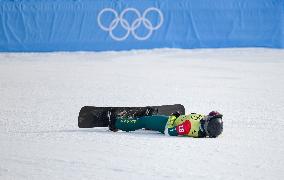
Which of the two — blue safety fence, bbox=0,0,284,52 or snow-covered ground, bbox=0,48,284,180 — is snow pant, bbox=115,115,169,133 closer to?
snow-covered ground, bbox=0,48,284,180

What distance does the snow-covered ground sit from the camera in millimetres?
6422

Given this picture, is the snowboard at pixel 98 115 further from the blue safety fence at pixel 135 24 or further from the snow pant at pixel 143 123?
the blue safety fence at pixel 135 24

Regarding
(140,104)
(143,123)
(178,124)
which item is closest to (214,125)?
(178,124)

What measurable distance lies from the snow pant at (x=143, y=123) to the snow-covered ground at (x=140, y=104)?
10cm

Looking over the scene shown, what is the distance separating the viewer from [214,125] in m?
7.31

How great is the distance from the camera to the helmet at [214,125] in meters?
7.23

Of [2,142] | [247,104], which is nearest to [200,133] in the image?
[2,142]

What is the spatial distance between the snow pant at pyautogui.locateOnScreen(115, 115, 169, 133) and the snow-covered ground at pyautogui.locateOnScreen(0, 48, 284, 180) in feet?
0.34

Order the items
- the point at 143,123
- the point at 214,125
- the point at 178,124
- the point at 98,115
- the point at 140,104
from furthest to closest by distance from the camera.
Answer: the point at 140,104
the point at 98,115
the point at 143,123
the point at 178,124
the point at 214,125

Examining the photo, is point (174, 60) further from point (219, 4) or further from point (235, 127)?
point (235, 127)

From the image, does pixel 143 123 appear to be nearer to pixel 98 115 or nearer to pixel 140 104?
pixel 98 115

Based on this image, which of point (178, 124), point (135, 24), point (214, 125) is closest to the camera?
point (214, 125)

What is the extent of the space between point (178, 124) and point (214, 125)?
1.35 feet

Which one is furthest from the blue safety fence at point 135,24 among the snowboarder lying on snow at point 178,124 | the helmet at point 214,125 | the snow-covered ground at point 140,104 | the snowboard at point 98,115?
the helmet at point 214,125
